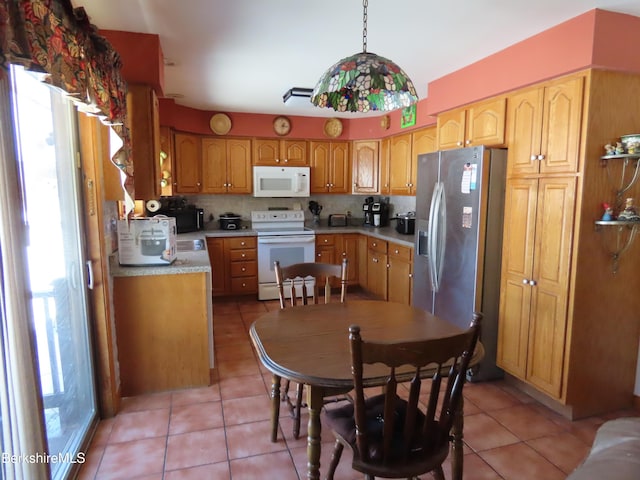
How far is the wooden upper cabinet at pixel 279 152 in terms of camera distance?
16.8ft

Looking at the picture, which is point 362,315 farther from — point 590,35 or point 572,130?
point 590,35

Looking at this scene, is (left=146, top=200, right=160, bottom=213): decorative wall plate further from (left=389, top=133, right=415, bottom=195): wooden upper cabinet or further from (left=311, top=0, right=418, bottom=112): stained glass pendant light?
(left=389, top=133, right=415, bottom=195): wooden upper cabinet

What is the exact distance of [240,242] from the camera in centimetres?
486

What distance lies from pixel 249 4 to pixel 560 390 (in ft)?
9.33

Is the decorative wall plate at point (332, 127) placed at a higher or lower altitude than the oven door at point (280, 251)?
higher

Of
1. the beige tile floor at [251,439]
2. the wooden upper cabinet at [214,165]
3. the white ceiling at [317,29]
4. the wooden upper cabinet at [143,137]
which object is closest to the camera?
the beige tile floor at [251,439]

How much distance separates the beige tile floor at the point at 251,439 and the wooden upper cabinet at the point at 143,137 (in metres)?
1.43

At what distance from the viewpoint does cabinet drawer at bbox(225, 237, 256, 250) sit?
190 inches

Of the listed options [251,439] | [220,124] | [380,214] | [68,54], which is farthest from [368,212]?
[68,54]

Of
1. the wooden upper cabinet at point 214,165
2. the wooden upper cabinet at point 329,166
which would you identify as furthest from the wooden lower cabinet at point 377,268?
the wooden upper cabinet at point 214,165

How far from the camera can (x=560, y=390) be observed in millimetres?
2449

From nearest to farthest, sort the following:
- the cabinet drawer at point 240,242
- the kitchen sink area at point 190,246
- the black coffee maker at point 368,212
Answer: the kitchen sink area at point 190,246 < the cabinet drawer at point 240,242 < the black coffee maker at point 368,212

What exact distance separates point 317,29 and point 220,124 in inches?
108

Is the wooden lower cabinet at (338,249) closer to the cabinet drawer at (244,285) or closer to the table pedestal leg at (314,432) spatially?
the cabinet drawer at (244,285)
